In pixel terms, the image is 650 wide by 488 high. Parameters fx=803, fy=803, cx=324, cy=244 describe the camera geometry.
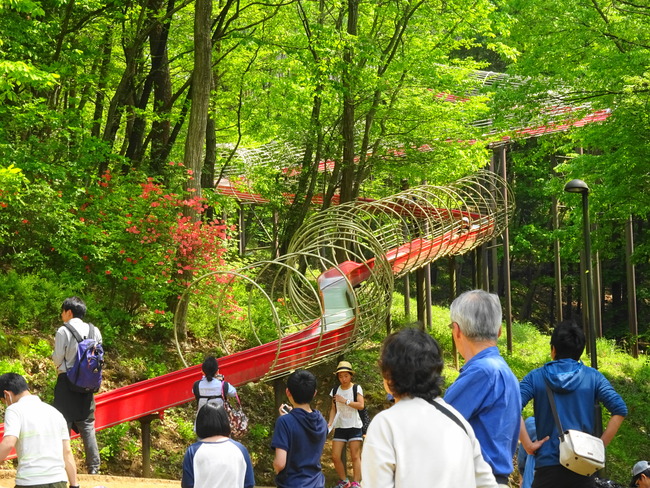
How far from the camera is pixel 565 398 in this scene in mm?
4512

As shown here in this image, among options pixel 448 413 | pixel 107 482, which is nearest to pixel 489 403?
pixel 448 413

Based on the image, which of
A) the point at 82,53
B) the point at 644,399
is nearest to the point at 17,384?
the point at 82,53

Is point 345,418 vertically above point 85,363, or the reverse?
point 85,363

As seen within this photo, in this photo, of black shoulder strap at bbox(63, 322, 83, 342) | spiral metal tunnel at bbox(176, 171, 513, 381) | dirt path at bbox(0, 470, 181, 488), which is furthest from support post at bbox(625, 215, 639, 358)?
black shoulder strap at bbox(63, 322, 83, 342)

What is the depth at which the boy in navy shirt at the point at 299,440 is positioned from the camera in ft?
15.0

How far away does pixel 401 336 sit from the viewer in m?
2.80

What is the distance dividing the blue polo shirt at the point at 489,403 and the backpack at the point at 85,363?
4329 mm

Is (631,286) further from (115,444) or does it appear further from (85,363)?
(85,363)

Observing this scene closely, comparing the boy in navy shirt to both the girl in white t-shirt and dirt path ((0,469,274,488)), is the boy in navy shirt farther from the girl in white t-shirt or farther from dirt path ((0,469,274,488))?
the girl in white t-shirt

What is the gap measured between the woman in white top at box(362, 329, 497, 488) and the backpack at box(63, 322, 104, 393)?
4600 millimetres

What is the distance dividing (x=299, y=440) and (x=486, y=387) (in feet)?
5.52

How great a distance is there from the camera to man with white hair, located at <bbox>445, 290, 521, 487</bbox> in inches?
128

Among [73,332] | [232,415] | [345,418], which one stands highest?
[73,332]

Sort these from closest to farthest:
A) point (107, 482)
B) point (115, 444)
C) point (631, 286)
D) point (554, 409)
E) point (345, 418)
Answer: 1. point (554, 409)
2. point (107, 482)
3. point (345, 418)
4. point (115, 444)
5. point (631, 286)
